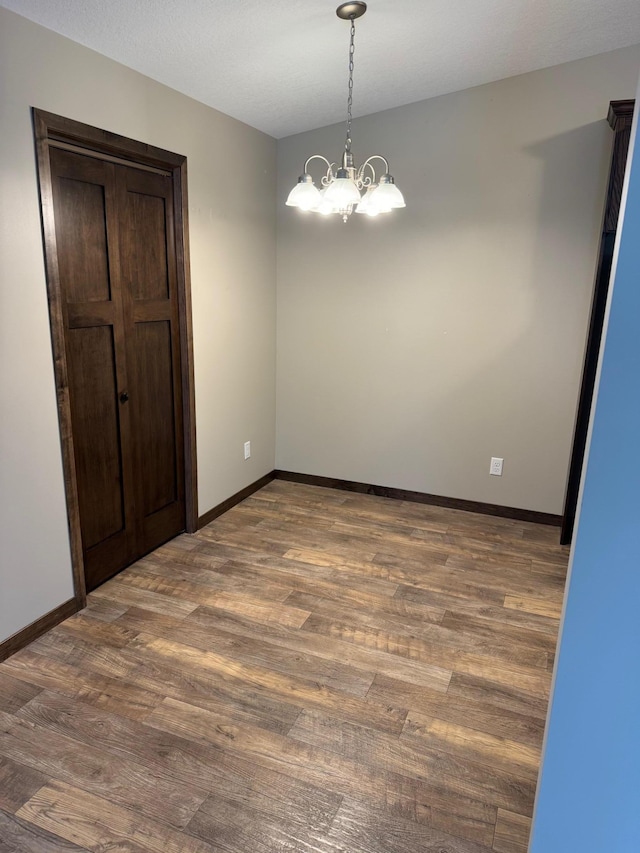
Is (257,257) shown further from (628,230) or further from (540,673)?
(628,230)

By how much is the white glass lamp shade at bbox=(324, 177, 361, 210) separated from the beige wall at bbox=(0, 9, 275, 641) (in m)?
1.06

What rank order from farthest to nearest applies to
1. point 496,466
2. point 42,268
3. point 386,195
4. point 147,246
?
point 496,466 → point 147,246 → point 386,195 → point 42,268

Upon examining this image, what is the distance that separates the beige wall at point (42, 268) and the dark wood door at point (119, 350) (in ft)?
0.60

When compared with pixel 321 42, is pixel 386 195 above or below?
below

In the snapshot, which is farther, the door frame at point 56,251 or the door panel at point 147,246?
the door panel at point 147,246

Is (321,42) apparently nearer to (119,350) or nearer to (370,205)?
(370,205)

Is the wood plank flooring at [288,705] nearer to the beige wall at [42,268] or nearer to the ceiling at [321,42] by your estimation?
the beige wall at [42,268]

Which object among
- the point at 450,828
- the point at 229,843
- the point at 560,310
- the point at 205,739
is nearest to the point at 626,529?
the point at 450,828

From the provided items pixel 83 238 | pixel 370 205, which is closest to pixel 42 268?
pixel 83 238

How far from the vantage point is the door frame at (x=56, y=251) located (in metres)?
2.25

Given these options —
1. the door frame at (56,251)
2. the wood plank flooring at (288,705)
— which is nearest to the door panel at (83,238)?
the door frame at (56,251)

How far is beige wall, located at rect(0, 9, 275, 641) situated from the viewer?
7.01 ft

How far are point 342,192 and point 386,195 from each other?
0.24m

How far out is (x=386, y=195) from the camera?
7.98ft
